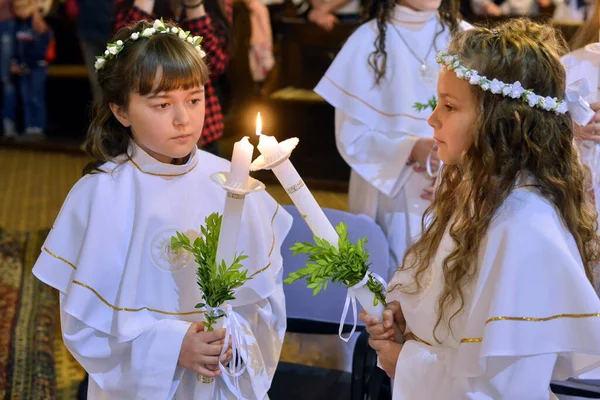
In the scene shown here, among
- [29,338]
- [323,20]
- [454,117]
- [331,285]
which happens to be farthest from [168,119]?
[323,20]

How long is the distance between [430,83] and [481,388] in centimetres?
175

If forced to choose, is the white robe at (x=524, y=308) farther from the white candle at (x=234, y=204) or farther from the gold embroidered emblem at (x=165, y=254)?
the gold embroidered emblem at (x=165, y=254)

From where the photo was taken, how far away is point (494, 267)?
178cm

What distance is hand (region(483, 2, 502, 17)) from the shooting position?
24.2ft

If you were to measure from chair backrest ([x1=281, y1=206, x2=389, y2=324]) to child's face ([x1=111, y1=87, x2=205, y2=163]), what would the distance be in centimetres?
111

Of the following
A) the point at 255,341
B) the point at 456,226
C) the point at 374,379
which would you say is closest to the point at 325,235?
the point at 456,226

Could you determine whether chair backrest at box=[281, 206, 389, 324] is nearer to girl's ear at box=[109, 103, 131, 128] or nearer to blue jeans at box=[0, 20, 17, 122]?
girl's ear at box=[109, 103, 131, 128]

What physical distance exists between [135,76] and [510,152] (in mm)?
982

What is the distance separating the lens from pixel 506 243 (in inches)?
69.2

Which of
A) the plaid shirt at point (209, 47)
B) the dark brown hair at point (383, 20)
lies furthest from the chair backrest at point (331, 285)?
the plaid shirt at point (209, 47)

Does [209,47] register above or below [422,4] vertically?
below

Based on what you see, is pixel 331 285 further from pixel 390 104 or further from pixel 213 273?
pixel 213 273

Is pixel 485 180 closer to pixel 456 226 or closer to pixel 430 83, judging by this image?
pixel 456 226

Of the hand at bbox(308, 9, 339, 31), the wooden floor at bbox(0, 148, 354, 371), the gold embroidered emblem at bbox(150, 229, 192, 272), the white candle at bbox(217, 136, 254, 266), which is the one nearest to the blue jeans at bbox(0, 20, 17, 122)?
the wooden floor at bbox(0, 148, 354, 371)
